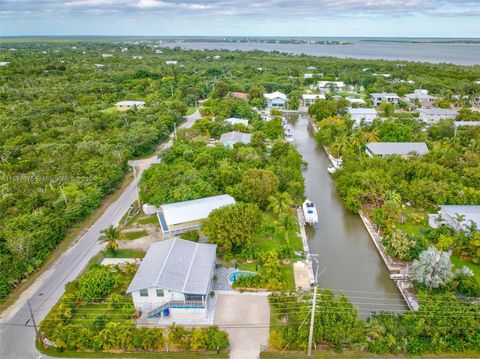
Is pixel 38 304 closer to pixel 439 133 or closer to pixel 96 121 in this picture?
pixel 96 121

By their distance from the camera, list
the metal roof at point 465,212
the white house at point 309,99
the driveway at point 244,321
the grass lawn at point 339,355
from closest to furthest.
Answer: the grass lawn at point 339,355 → the driveway at point 244,321 → the metal roof at point 465,212 → the white house at point 309,99

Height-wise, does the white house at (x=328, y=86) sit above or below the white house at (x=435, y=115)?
below

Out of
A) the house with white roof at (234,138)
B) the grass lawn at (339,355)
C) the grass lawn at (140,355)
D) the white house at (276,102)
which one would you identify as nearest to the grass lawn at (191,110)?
the white house at (276,102)

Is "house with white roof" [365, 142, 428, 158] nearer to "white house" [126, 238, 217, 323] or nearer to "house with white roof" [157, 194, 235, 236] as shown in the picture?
"house with white roof" [157, 194, 235, 236]

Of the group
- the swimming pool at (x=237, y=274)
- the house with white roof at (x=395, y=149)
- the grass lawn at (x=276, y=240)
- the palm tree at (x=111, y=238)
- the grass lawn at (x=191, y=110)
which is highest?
the house with white roof at (x=395, y=149)

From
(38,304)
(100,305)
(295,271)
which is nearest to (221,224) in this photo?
(295,271)

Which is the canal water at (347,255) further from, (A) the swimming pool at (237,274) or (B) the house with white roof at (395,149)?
(B) the house with white roof at (395,149)

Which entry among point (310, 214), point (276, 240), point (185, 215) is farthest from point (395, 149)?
point (185, 215)
